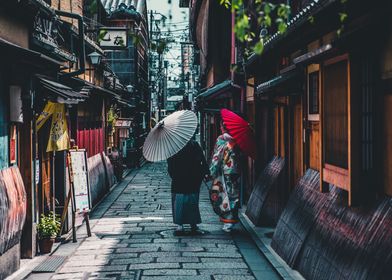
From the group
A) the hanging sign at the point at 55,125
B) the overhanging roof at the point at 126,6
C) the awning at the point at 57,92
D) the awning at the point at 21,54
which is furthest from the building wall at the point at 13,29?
the overhanging roof at the point at 126,6

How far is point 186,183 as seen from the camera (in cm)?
1622

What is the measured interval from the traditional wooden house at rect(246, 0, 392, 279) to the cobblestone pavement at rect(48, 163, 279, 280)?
1220mm

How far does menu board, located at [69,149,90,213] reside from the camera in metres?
15.3

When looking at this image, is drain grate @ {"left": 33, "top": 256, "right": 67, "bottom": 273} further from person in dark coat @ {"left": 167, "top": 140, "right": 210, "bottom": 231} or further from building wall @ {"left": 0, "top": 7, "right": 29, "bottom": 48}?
building wall @ {"left": 0, "top": 7, "right": 29, "bottom": 48}

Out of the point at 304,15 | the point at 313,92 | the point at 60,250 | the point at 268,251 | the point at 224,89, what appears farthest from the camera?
the point at 224,89

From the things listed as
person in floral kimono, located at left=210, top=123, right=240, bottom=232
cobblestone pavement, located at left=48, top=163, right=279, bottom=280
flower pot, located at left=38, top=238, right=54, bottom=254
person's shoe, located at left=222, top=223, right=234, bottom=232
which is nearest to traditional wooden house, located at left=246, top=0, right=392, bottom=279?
cobblestone pavement, located at left=48, top=163, right=279, bottom=280

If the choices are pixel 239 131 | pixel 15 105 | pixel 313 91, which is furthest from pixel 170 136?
pixel 15 105

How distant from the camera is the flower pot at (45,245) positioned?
549 inches

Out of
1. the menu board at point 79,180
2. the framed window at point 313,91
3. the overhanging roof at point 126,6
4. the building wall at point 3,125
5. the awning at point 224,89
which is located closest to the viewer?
the building wall at point 3,125

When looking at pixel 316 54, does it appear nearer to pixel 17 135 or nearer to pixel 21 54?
pixel 21 54

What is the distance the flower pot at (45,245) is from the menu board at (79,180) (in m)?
1.38

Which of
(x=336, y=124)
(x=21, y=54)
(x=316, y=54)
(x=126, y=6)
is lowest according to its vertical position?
(x=336, y=124)

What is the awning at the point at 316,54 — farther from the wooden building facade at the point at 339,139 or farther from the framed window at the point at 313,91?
the framed window at the point at 313,91

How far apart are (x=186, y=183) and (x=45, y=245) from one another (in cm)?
420
